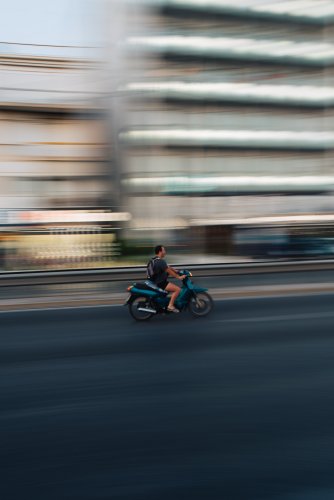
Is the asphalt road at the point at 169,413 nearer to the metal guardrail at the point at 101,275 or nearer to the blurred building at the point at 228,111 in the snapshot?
the metal guardrail at the point at 101,275

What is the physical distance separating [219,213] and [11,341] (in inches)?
1325

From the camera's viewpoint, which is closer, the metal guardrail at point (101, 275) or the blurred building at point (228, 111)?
the metal guardrail at point (101, 275)

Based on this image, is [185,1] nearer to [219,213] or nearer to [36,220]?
[219,213]

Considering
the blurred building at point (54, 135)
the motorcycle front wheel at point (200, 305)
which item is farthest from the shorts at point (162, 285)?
the blurred building at point (54, 135)

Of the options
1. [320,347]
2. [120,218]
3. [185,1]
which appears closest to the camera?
[320,347]

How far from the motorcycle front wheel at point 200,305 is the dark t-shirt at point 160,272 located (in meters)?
0.62

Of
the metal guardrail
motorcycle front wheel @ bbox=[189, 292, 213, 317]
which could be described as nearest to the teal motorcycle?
motorcycle front wheel @ bbox=[189, 292, 213, 317]

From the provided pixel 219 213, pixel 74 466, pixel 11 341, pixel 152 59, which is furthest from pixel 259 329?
pixel 152 59

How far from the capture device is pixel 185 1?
4419 cm

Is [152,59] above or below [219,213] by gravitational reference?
above

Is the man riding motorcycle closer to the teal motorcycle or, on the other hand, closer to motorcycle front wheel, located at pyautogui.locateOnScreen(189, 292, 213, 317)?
the teal motorcycle

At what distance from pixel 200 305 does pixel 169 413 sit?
488 cm

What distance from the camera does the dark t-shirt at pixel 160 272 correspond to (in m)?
9.68

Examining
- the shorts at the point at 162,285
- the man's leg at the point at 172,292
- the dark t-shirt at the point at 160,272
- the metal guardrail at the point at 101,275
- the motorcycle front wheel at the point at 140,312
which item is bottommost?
the metal guardrail at the point at 101,275
